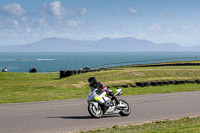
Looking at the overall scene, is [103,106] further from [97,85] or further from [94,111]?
[97,85]

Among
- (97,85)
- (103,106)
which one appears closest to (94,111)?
(103,106)

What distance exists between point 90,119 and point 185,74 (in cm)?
2163

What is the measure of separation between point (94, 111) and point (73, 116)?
98cm

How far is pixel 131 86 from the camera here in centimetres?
2627

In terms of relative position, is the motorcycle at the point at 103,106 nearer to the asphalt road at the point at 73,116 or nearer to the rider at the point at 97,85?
the rider at the point at 97,85

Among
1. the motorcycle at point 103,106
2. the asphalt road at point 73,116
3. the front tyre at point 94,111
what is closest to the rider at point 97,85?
the motorcycle at point 103,106

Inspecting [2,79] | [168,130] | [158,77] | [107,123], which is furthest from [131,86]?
[168,130]

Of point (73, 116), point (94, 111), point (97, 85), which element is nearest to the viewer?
point (97, 85)

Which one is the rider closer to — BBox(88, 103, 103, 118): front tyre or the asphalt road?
BBox(88, 103, 103, 118): front tyre

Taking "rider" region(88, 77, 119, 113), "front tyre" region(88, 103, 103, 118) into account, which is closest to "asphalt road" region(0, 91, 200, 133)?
"front tyre" region(88, 103, 103, 118)

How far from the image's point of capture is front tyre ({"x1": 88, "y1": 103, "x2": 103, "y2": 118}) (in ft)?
37.0

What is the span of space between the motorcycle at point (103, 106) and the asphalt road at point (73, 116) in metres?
0.22

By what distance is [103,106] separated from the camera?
11.4 meters

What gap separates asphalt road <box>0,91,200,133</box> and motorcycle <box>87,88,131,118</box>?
223mm
